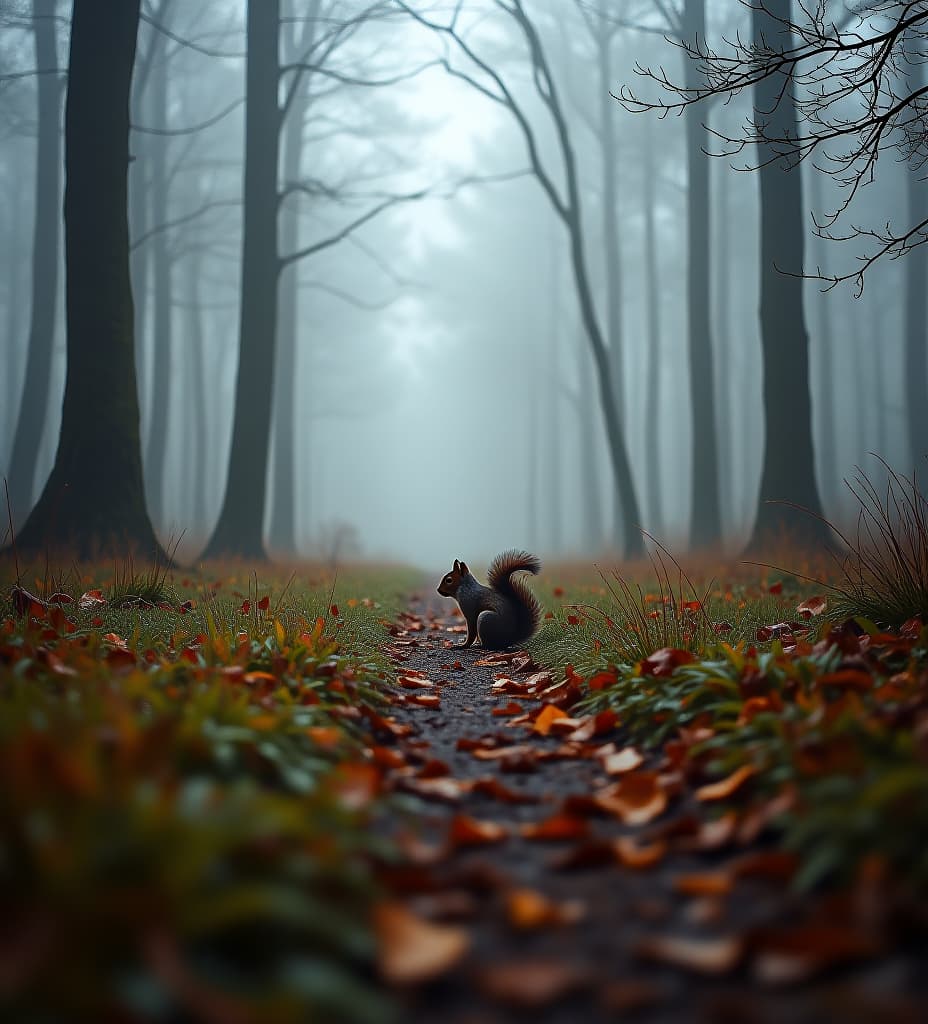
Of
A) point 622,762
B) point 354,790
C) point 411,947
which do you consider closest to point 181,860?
point 411,947

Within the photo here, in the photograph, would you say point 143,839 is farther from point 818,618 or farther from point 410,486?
point 410,486

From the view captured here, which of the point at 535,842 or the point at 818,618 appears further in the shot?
the point at 818,618

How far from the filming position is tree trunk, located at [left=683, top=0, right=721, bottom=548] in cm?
1433

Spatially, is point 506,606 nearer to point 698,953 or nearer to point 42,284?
point 698,953

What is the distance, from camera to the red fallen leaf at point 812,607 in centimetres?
541

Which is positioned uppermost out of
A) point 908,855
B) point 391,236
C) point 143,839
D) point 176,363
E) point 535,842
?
point 391,236

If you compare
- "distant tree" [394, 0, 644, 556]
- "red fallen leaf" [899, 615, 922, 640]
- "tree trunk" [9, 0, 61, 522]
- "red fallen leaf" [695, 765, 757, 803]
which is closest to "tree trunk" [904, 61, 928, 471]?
"distant tree" [394, 0, 644, 556]

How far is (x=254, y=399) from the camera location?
1208 cm

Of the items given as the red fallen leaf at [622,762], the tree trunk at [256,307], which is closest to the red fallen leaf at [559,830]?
the red fallen leaf at [622,762]

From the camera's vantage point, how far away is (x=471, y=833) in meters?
2.19

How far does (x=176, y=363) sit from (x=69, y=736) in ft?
118

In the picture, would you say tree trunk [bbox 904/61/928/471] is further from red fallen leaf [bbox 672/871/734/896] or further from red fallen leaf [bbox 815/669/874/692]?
red fallen leaf [bbox 672/871/734/896]

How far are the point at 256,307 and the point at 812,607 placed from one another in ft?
32.1

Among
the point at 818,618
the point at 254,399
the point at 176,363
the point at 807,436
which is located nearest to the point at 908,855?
the point at 818,618
